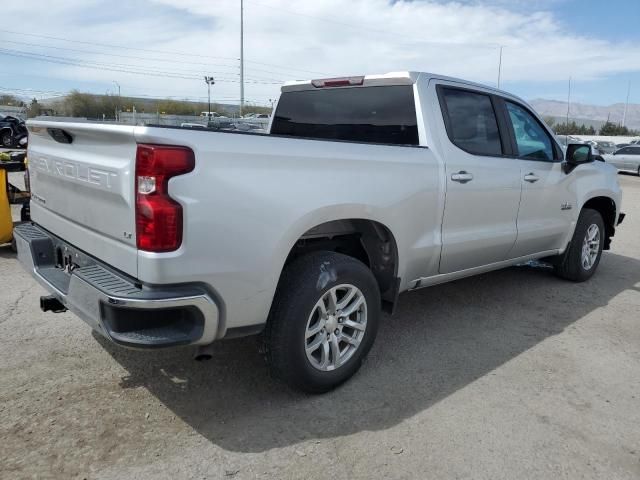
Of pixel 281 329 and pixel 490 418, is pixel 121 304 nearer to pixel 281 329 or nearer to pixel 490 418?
pixel 281 329

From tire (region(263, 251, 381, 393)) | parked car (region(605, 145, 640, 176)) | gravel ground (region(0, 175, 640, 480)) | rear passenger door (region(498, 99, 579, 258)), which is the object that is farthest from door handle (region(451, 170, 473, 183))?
parked car (region(605, 145, 640, 176))

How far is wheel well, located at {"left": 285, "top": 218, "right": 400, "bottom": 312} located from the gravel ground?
550mm

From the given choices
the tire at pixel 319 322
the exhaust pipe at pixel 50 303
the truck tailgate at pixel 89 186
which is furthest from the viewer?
the exhaust pipe at pixel 50 303

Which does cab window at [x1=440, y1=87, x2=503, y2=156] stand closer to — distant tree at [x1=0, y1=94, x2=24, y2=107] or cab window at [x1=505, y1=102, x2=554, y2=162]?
cab window at [x1=505, y1=102, x2=554, y2=162]

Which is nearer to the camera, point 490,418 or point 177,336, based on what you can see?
point 177,336

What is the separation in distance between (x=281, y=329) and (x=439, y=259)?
4.93ft

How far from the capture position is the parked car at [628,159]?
26.0 meters

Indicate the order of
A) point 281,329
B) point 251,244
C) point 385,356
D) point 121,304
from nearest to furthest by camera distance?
point 121,304
point 251,244
point 281,329
point 385,356

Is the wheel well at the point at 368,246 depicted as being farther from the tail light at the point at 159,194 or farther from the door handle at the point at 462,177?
the tail light at the point at 159,194

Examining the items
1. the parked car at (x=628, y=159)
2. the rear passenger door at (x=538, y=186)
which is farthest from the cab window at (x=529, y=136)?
the parked car at (x=628, y=159)

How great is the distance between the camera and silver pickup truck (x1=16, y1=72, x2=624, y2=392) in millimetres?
2500

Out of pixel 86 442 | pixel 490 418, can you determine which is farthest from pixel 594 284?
pixel 86 442

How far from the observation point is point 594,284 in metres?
6.04

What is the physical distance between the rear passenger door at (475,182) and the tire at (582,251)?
1470 mm
